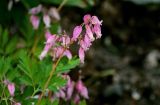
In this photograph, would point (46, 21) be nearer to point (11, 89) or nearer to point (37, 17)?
point (37, 17)

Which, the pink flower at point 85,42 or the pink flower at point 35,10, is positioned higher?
the pink flower at point 35,10

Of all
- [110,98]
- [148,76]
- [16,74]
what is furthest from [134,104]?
[16,74]

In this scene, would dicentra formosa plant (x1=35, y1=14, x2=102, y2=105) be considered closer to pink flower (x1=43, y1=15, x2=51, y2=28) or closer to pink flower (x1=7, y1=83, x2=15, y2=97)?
pink flower (x1=7, y1=83, x2=15, y2=97)

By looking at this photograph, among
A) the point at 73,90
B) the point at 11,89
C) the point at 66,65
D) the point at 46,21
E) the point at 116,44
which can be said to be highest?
the point at 116,44

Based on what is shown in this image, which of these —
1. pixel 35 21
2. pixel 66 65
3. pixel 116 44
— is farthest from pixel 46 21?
pixel 116 44

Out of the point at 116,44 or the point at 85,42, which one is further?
the point at 116,44

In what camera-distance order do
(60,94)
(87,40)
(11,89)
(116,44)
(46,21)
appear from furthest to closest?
1. (116,44)
2. (46,21)
3. (60,94)
4. (11,89)
5. (87,40)

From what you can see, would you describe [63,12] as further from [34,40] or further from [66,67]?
[66,67]

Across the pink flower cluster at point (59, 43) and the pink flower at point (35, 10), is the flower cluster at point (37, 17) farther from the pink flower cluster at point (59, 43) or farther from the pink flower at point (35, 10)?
the pink flower cluster at point (59, 43)

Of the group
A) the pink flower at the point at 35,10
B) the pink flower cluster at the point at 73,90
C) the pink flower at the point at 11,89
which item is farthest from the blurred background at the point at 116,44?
the pink flower at the point at 11,89
